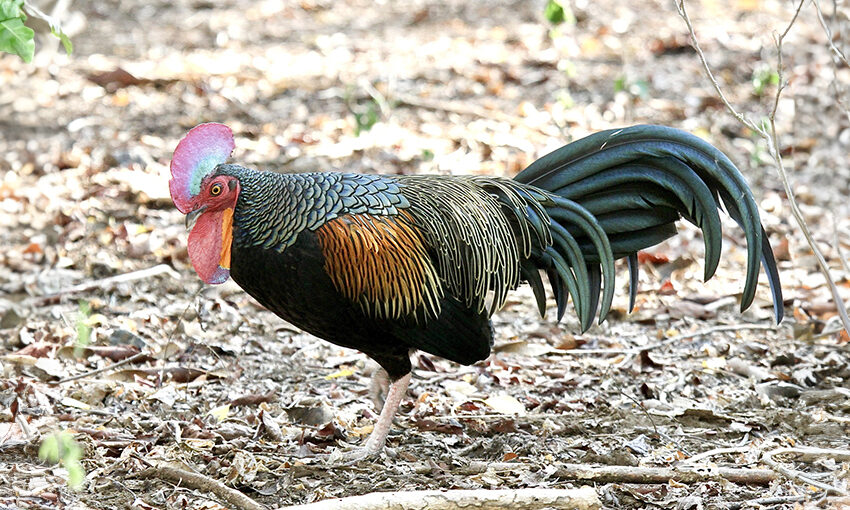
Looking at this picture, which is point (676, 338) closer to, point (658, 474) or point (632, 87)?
point (658, 474)

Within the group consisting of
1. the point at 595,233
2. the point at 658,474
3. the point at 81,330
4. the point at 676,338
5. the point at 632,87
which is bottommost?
the point at 658,474

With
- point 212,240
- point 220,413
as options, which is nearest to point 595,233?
point 212,240

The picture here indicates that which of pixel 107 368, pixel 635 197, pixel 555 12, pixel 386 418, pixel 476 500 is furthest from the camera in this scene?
Result: pixel 555 12

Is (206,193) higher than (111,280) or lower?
higher

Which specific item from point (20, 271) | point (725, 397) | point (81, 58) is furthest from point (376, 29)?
point (725, 397)

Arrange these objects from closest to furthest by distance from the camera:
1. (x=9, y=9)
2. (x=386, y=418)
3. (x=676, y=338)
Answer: (x=9, y=9)
(x=386, y=418)
(x=676, y=338)

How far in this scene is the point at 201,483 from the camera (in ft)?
13.1

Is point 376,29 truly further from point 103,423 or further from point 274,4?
point 103,423

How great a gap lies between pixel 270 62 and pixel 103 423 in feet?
23.6

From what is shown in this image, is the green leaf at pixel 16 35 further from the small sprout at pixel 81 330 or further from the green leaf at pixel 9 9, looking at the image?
the small sprout at pixel 81 330

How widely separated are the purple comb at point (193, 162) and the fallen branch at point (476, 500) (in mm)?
1509

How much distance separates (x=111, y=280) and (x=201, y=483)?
9.78 feet

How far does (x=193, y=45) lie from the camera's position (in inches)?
462

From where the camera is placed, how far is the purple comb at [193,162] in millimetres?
4219
